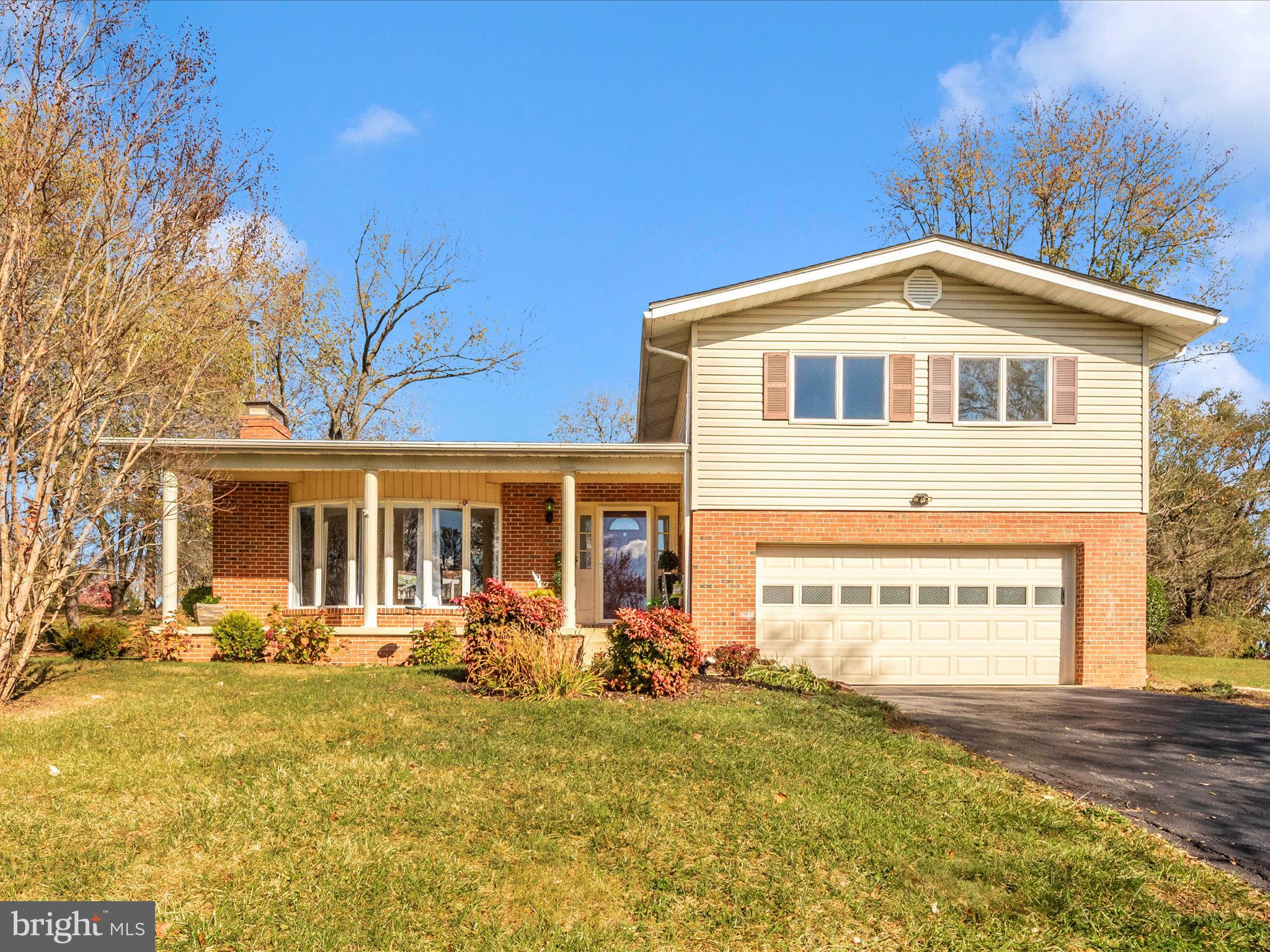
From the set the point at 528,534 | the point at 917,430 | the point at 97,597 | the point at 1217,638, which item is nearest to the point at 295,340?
the point at 97,597

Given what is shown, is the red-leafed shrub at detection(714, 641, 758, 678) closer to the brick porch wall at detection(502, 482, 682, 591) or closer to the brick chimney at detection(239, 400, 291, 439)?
the brick porch wall at detection(502, 482, 682, 591)

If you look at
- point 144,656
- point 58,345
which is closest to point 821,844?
point 58,345

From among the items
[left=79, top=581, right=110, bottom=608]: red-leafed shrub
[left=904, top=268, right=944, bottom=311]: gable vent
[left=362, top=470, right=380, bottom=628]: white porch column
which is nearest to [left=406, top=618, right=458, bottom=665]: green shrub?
[left=362, top=470, right=380, bottom=628]: white porch column

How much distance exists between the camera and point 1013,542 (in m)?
12.7

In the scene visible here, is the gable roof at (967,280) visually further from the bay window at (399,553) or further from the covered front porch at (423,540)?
the bay window at (399,553)

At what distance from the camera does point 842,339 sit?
1288cm

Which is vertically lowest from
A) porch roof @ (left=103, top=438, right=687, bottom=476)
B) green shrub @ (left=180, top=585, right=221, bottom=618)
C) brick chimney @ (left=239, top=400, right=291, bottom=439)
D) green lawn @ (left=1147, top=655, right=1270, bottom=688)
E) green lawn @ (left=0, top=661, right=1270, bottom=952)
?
green lawn @ (left=1147, top=655, right=1270, bottom=688)

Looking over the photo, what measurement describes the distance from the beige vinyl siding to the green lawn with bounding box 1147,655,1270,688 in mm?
3703

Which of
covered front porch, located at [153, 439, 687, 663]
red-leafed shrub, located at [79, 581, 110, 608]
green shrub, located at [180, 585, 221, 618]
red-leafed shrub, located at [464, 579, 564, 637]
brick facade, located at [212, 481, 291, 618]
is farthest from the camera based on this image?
red-leafed shrub, located at [79, 581, 110, 608]

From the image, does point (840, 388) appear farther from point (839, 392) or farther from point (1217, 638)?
point (1217, 638)

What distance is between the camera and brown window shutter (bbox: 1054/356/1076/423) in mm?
12766

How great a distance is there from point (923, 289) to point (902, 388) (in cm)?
151

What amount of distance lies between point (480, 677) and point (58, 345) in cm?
621

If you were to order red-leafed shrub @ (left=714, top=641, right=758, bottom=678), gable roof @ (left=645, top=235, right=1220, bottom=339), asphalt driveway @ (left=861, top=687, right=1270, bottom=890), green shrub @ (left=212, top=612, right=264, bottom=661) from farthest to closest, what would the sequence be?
green shrub @ (left=212, top=612, right=264, bottom=661) → gable roof @ (left=645, top=235, right=1220, bottom=339) → red-leafed shrub @ (left=714, top=641, right=758, bottom=678) → asphalt driveway @ (left=861, top=687, right=1270, bottom=890)
